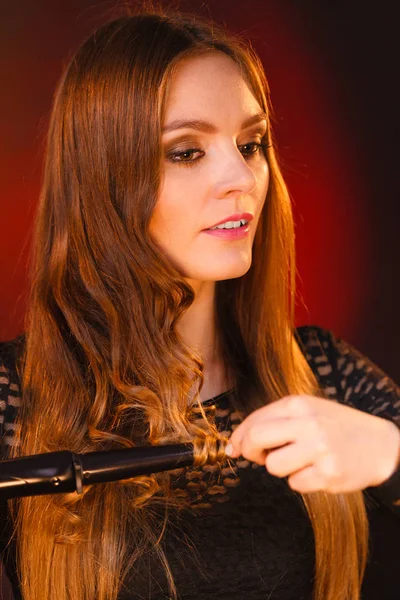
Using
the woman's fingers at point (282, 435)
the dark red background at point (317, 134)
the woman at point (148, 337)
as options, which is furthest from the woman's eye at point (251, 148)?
the woman's fingers at point (282, 435)

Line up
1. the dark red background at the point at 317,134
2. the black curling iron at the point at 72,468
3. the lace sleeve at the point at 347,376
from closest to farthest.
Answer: the black curling iron at the point at 72,468
the lace sleeve at the point at 347,376
the dark red background at the point at 317,134

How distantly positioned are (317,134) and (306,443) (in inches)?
34.7

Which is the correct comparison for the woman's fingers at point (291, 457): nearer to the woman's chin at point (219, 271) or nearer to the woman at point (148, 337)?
the woman at point (148, 337)

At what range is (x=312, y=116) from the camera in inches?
67.6

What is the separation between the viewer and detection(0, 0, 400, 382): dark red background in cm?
156

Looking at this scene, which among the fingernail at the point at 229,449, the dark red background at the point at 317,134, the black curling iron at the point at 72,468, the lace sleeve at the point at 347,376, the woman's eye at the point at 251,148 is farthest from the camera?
the dark red background at the point at 317,134

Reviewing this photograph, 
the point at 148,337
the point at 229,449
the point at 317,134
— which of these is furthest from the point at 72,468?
the point at 317,134

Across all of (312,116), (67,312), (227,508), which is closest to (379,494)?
(227,508)

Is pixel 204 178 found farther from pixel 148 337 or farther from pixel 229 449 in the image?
pixel 229 449

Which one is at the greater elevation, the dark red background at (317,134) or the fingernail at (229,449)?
the dark red background at (317,134)

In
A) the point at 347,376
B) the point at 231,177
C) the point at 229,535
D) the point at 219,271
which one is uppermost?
the point at 231,177

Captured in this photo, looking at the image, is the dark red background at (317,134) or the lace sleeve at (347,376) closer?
the lace sleeve at (347,376)

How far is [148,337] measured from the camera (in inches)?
50.7

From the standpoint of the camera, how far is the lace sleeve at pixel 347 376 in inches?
57.5
